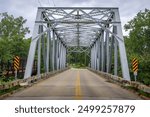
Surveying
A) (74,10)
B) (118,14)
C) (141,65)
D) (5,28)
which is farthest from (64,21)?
(5,28)

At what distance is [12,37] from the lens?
181 feet

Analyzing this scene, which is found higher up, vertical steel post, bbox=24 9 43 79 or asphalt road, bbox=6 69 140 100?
vertical steel post, bbox=24 9 43 79

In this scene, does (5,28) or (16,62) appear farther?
(5,28)

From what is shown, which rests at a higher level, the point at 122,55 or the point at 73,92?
the point at 122,55

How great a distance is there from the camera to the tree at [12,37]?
1901 inches

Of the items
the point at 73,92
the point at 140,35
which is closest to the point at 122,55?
the point at 73,92

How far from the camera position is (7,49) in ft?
159

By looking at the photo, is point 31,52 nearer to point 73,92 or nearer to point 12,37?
point 73,92

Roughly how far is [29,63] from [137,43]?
1140 inches

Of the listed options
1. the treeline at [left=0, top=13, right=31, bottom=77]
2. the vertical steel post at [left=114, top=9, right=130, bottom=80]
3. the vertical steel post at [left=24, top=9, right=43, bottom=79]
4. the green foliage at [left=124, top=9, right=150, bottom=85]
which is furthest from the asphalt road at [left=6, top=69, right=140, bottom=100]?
the green foliage at [left=124, top=9, right=150, bottom=85]

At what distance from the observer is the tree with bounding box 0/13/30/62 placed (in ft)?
158

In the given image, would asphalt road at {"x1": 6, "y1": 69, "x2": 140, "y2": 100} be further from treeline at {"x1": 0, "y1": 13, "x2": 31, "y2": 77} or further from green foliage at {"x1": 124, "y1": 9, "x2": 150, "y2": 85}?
green foliage at {"x1": 124, "y1": 9, "x2": 150, "y2": 85}

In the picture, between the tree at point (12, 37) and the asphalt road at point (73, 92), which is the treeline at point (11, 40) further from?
the asphalt road at point (73, 92)

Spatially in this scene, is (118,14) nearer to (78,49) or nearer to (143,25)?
(143,25)
